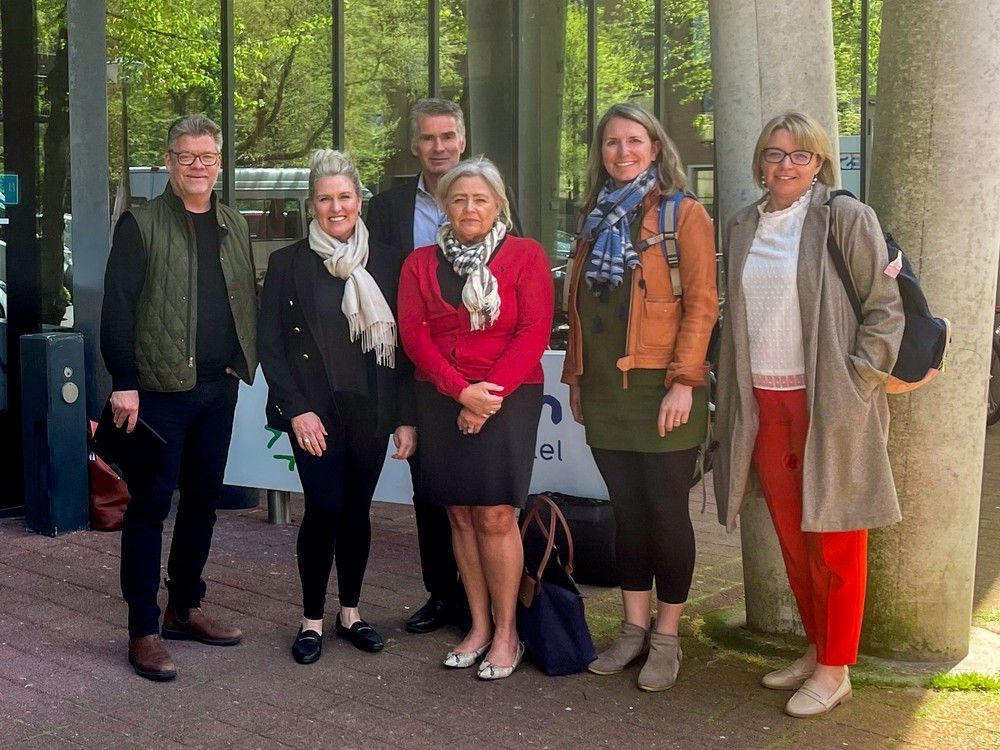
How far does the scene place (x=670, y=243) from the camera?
448 cm

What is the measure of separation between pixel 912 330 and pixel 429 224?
190 cm

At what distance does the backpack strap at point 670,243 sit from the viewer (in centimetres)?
448

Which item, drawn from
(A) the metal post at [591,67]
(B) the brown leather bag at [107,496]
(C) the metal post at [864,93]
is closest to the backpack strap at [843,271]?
(B) the brown leather bag at [107,496]

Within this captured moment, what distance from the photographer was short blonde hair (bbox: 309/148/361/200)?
4.80 m

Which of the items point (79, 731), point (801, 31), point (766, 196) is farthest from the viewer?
point (801, 31)

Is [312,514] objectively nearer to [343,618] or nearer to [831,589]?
[343,618]

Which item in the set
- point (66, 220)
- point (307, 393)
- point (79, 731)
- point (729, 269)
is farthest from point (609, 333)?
point (66, 220)

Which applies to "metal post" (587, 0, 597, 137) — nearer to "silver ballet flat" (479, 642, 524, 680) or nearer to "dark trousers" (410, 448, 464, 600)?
"dark trousers" (410, 448, 464, 600)

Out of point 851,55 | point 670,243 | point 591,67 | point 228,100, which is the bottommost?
point 670,243

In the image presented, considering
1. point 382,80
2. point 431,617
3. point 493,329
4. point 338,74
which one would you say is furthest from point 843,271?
point 382,80

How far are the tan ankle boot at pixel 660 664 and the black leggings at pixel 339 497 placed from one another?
3.72ft

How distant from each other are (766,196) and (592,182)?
2.00 feet

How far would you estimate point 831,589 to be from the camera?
4.43m

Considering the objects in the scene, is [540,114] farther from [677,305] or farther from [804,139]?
[804,139]
